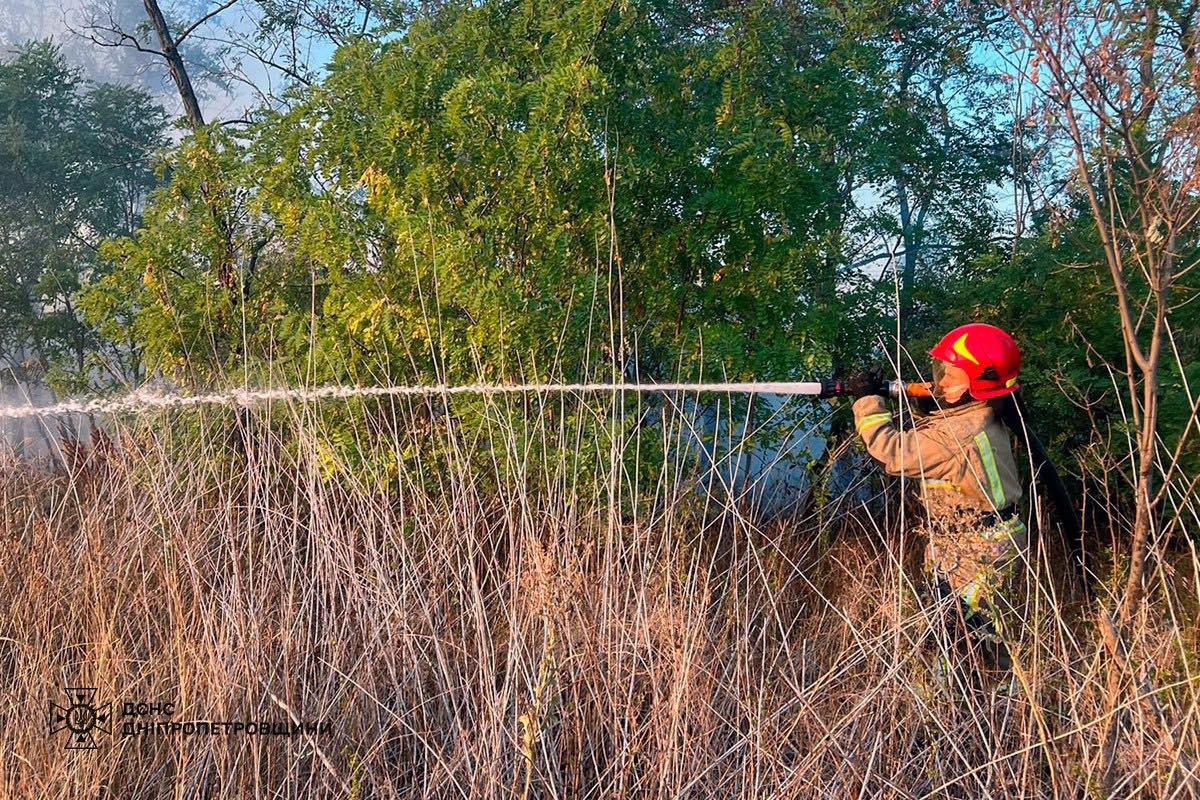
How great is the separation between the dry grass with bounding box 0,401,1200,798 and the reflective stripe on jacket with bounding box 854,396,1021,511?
0.39 meters

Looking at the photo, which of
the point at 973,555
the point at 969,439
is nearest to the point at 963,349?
the point at 969,439

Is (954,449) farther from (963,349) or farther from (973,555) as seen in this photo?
(973,555)

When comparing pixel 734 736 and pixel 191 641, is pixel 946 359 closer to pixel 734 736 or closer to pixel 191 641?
pixel 734 736

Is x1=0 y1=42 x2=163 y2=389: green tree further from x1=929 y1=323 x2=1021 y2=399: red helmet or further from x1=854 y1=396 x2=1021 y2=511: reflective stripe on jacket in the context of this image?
x1=929 y1=323 x2=1021 y2=399: red helmet

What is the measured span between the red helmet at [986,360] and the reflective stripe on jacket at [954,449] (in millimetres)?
80

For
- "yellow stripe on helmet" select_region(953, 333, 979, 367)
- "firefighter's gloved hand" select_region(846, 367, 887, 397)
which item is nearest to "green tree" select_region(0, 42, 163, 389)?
"firefighter's gloved hand" select_region(846, 367, 887, 397)

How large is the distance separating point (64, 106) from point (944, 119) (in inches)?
449

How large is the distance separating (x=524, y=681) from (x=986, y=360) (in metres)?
1.95

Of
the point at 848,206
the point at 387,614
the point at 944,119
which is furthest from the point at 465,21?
the point at 944,119

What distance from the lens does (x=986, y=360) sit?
11.7 ft

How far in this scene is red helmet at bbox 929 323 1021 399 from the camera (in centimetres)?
356

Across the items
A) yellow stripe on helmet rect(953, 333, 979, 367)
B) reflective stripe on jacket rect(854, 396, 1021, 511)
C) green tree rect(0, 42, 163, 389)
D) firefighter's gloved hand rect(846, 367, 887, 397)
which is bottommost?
reflective stripe on jacket rect(854, 396, 1021, 511)

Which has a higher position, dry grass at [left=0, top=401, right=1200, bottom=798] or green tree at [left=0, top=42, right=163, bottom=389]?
green tree at [left=0, top=42, right=163, bottom=389]

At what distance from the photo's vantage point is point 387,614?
10.6 feet
